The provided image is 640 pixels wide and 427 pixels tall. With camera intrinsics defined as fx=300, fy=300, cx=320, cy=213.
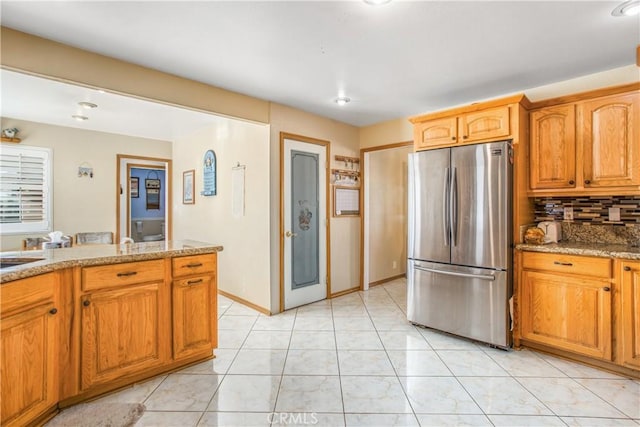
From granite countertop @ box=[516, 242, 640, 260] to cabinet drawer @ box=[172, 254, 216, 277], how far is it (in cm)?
259

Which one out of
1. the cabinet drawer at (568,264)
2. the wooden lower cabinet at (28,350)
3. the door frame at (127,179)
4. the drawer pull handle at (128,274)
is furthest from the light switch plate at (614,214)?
the door frame at (127,179)

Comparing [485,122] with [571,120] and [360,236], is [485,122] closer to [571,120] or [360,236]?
[571,120]

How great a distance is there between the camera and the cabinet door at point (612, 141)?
233 centimetres

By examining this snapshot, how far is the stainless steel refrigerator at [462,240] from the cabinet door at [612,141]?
65 cm

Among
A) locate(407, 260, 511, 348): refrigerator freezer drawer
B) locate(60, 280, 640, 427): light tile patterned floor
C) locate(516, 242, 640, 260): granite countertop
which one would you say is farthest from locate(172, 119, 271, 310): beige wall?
locate(516, 242, 640, 260): granite countertop

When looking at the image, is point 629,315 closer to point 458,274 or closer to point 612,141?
point 458,274

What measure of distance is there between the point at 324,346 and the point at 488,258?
1638 mm

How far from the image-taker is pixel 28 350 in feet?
5.24

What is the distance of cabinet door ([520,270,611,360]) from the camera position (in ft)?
7.36

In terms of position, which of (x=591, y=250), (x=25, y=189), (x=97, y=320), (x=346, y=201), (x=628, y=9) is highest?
(x=628, y=9)

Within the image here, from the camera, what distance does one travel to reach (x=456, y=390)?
79.9 inches

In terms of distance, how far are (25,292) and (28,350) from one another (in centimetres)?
32

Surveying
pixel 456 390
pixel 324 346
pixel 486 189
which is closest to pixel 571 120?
pixel 486 189

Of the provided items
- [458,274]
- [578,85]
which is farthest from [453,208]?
[578,85]
